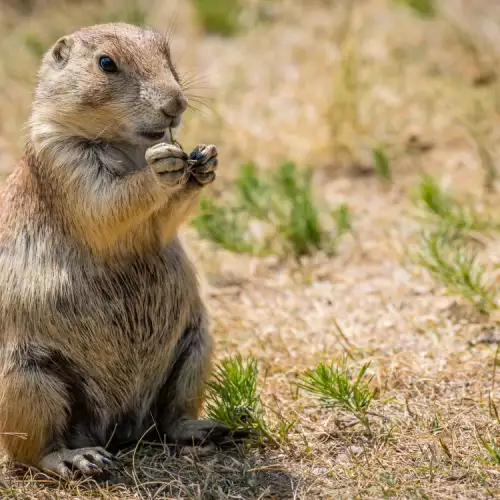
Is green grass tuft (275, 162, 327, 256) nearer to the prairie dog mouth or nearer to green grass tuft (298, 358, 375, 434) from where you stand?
green grass tuft (298, 358, 375, 434)

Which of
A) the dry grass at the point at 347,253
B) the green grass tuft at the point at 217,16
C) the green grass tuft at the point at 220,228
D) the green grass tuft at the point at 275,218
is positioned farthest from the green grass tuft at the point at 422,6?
the green grass tuft at the point at 220,228

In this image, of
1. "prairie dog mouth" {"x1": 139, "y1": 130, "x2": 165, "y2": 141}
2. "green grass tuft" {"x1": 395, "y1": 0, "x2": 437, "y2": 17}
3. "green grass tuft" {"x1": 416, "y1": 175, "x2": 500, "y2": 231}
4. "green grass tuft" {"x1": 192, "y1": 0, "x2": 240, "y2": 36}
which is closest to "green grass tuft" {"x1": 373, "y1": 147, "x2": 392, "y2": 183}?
"green grass tuft" {"x1": 416, "y1": 175, "x2": 500, "y2": 231}

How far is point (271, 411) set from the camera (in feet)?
14.0

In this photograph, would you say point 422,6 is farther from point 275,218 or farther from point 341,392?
point 341,392

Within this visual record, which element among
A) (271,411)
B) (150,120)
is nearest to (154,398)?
(271,411)

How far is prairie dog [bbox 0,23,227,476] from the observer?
3797mm

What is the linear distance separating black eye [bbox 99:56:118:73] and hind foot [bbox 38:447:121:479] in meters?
1.57

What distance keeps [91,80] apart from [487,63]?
18.3 ft

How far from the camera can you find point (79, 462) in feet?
12.3

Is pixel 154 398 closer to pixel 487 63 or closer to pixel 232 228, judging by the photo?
pixel 232 228

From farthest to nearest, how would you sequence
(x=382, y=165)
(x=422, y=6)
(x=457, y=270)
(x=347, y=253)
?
1. (x=422, y=6)
2. (x=382, y=165)
3. (x=347, y=253)
4. (x=457, y=270)

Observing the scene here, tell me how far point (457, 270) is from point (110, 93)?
2164 mm

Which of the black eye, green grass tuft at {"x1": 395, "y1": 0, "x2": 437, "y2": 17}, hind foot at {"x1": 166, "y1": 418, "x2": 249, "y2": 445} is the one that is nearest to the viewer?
the black eye

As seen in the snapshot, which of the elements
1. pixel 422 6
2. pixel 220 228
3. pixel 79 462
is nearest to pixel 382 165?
pixel 220 228
